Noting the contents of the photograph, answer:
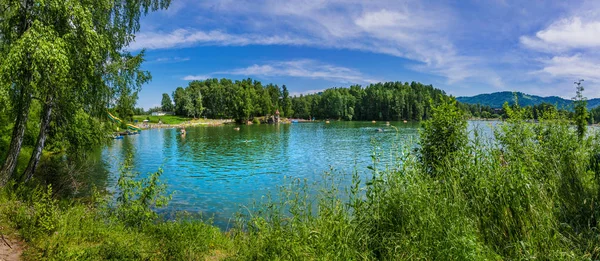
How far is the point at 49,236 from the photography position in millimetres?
6238

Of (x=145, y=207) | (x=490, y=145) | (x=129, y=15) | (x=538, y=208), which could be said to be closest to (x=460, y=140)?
(x=490, y=145)

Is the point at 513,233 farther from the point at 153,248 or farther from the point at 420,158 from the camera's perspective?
the point at 153,248

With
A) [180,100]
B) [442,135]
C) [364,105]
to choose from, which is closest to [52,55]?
[442,135]

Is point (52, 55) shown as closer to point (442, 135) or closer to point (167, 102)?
point (442, 135)

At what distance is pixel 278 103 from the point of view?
165 metres

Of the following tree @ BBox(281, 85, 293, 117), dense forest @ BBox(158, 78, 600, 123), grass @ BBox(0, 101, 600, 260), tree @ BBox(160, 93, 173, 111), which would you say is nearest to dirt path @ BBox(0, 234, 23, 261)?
grass @ BBox(0, 101, 600, 260)

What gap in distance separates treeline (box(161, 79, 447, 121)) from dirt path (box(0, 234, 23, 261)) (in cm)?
11176

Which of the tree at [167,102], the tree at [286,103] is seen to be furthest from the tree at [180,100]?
the tree at [286,103]

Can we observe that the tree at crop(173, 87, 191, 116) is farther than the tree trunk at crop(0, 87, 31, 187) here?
Yes

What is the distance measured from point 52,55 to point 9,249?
14.7 feet

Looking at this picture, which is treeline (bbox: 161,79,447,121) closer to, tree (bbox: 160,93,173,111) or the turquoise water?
tree (bbox: 160,93,173,111)

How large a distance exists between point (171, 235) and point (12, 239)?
2823mm

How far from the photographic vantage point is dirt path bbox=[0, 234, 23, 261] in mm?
5398

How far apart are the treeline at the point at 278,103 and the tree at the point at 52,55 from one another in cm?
10602
